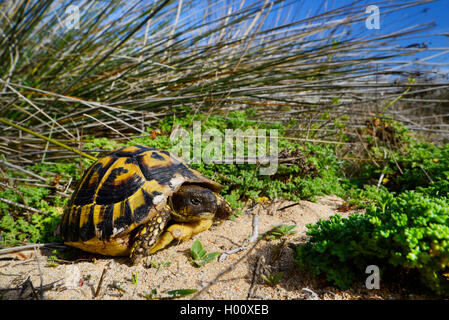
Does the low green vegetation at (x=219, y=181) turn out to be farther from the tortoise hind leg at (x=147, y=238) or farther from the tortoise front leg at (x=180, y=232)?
the tortoise hind leg at (x=147, y=238)

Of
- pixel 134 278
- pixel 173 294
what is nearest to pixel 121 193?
pixel 134 278

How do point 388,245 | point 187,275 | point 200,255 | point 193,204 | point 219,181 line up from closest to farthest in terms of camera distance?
point 388,245
point 187,275
point 200,255
point 193,204
point 219,181

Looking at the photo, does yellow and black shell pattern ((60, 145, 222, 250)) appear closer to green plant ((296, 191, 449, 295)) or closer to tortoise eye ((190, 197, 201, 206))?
tortoise eye ((190, 197, 201, 206))

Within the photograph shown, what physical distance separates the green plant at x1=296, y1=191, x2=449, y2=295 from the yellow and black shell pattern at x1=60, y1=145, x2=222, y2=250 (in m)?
1.04

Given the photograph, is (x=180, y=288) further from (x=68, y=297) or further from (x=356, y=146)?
(x=356, y=146)

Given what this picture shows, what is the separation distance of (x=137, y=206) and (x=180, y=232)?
353 millimetres

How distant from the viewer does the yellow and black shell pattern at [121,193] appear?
1821mm

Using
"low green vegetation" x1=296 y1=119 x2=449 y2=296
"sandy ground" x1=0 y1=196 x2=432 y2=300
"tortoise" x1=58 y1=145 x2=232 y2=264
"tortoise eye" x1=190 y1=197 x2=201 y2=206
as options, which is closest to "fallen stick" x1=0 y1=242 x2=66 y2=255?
"sandy ground" x1=0 y1=196 x2=432 y2=300

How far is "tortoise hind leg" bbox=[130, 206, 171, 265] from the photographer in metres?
1.73

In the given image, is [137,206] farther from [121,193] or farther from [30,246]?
[30,246]

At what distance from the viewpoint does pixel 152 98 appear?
10.8ft

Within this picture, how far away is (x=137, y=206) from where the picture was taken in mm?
1837
